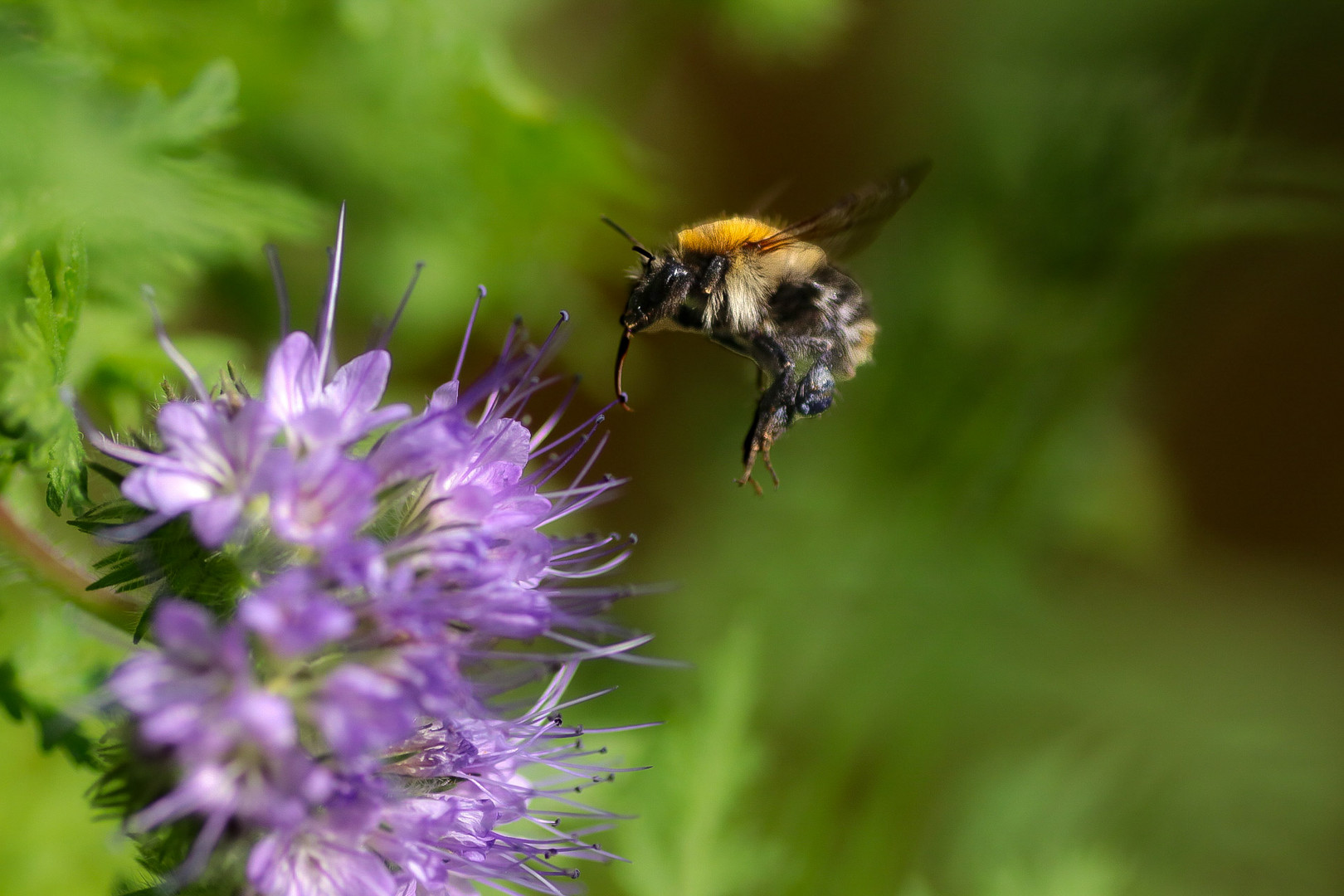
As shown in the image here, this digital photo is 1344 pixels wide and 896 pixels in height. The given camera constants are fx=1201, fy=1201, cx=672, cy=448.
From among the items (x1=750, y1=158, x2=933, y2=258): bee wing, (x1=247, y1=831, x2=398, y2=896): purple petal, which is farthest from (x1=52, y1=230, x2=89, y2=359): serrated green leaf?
(x1=750, y1=158, x2=933, y2=258): bee wing

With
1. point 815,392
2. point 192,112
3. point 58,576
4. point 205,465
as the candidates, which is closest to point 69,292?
point 205,465

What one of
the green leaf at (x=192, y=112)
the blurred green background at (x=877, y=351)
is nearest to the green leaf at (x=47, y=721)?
the blurred green background at (x=877, y=351)

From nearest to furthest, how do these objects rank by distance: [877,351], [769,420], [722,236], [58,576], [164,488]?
[164,488] < [58,576] < [769,420] < [722,236] < [877,351]

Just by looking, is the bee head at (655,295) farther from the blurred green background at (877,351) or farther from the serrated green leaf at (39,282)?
the serrated green leaf at (39,282)

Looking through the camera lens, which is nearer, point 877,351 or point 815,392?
point 815,392

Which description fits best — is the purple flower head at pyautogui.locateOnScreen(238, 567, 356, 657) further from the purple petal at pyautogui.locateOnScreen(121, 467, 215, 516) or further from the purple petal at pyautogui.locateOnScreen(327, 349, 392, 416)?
the purple petal at pyautogui.locateOnScreen(327, 349, 392, 416)

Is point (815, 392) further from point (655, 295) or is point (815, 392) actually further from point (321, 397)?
point (321, 397)
